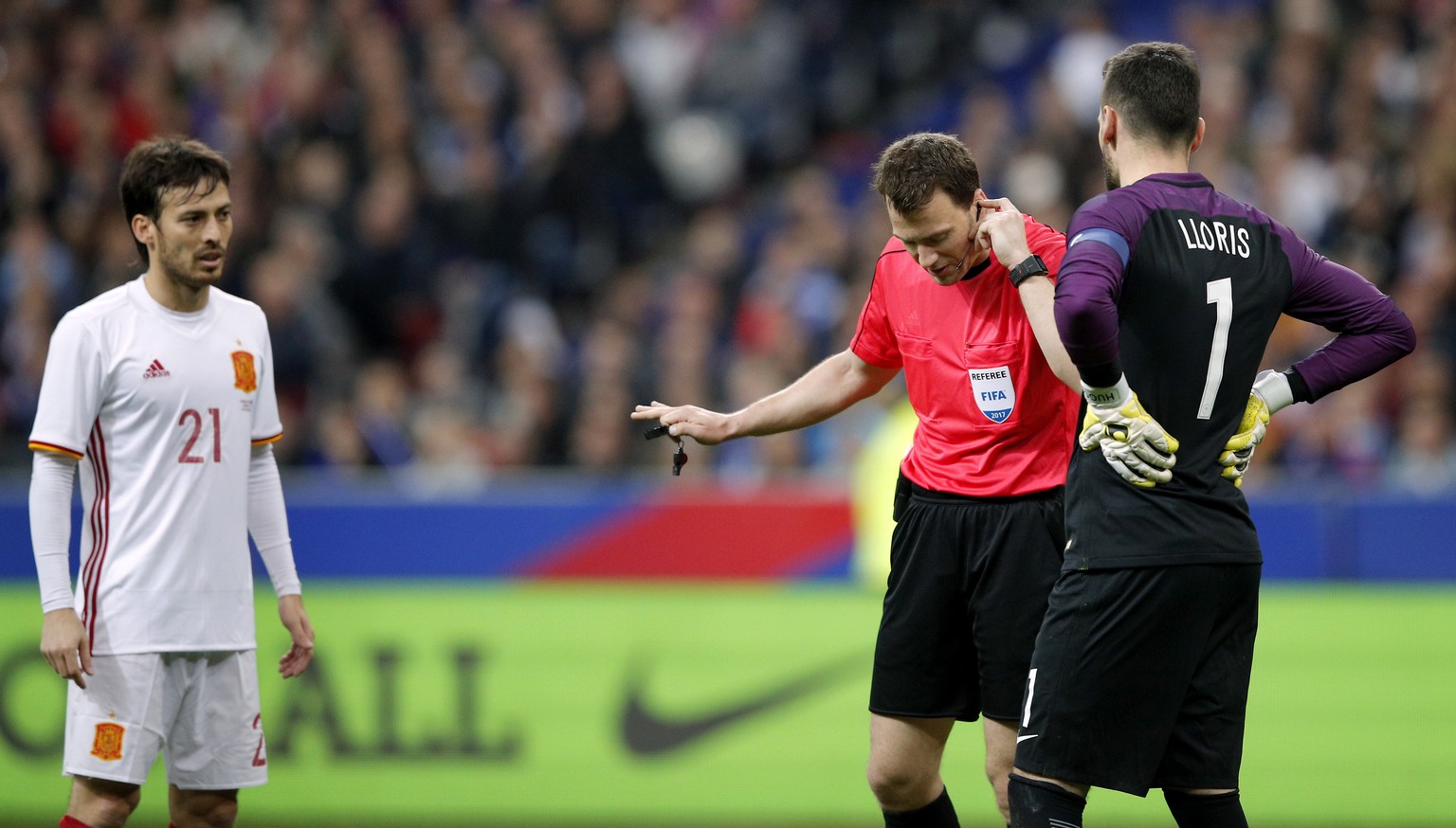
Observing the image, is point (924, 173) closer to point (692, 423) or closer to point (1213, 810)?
point (692, 423)

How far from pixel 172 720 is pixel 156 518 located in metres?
0.58

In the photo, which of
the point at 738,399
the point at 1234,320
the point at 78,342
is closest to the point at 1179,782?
the point at 1234,320

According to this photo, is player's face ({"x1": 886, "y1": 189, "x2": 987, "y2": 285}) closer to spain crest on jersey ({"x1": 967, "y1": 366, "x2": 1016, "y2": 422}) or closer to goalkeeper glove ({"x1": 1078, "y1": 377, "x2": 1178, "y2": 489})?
spain crest on jersey ({"x1": 967, "y1": 366, "x2": 1016, "y2": 422})

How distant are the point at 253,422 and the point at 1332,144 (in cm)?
856

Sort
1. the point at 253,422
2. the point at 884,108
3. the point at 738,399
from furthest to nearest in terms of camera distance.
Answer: the point at 884,108
the point at 738,399
the point at 253,422

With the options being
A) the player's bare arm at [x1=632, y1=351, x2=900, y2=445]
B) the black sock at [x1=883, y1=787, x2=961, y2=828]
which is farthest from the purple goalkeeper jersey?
the black sock at [x1=883, y1=787, x2=961, y2=828]

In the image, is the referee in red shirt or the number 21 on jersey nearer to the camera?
the referee in red shirt

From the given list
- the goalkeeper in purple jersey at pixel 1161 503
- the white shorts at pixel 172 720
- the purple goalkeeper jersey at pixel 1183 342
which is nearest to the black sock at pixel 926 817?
the goalkeeper in purple jersey at pixel 1161 503

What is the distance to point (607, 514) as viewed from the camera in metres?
9.23

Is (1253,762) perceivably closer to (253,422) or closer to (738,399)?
(738,399)

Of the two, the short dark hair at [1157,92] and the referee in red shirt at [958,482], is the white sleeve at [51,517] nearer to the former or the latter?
the referee in red shirt at [958,482]

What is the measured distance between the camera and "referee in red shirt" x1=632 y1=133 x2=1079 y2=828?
451 centimetres

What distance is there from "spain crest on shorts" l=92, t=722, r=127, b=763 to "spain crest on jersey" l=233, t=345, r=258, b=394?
1023 millimetres

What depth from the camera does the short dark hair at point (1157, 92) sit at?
4.04 m
